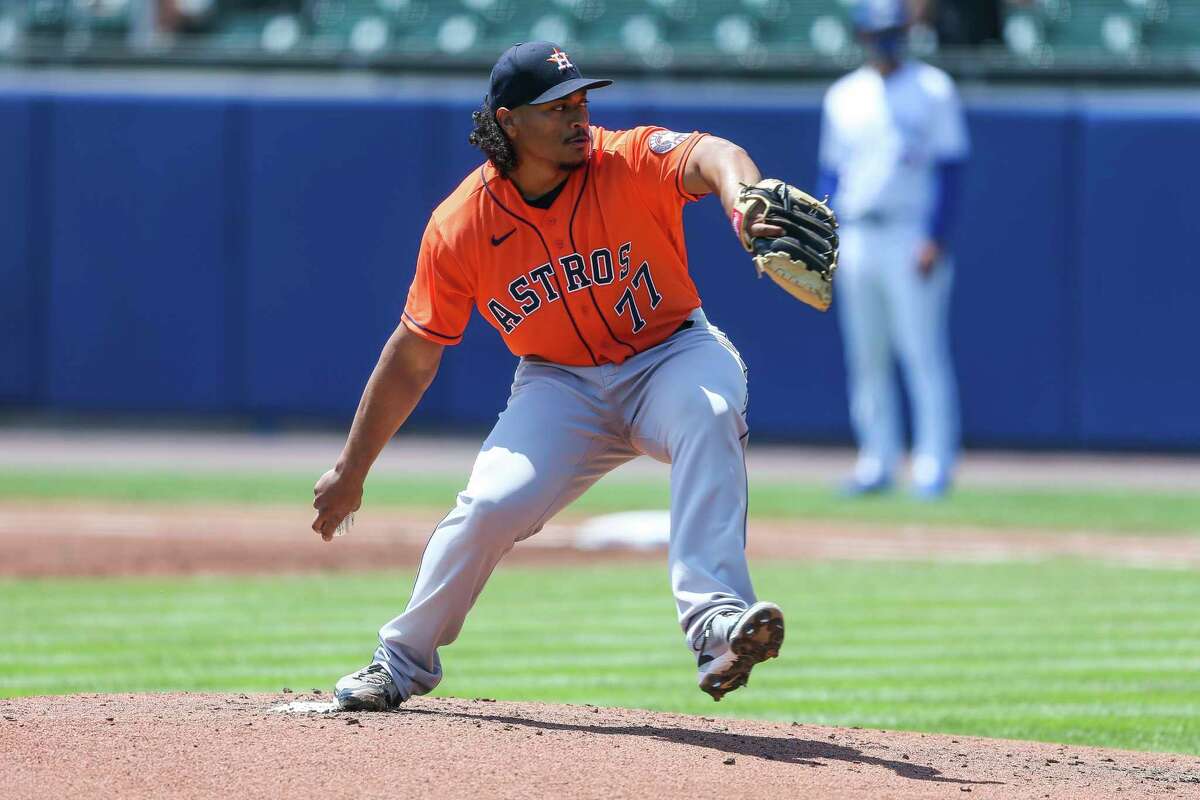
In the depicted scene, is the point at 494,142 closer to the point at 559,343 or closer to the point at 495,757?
the point at 559,343

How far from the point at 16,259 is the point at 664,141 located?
1085cm

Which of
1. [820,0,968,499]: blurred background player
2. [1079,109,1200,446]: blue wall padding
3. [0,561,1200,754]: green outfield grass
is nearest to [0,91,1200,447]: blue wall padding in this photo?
[1079,109,1200,446]: blue wall padding

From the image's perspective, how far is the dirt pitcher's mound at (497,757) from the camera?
11.6ft

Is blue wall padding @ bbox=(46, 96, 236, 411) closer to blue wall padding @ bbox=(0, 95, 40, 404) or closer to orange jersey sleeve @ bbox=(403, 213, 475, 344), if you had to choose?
blue wall padding @ bbox=(0, 95, 40, 404)

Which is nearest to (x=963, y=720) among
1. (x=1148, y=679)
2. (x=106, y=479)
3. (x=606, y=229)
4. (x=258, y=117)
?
(x=1148, y=679)

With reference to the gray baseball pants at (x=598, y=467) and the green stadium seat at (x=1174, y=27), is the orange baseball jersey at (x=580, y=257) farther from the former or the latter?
the green stadium seat at (x=1174, y=27)

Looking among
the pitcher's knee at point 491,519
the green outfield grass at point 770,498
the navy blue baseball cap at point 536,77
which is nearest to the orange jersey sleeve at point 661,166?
the navy blue baseball cap at point 536,77

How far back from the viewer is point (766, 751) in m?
3.98

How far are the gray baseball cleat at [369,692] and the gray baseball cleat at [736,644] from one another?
792 millimetres

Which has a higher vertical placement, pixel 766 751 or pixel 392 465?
pixel 766 751

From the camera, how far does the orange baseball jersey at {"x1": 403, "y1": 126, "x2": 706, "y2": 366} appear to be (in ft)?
13.7

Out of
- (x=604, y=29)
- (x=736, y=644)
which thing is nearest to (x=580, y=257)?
(x=736, y=644)

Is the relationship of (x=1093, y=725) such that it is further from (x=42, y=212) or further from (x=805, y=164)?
(x=42, y=212)

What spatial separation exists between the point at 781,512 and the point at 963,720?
5.28 meters
